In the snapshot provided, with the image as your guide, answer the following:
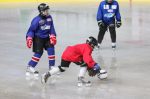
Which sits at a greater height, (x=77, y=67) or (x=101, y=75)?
(x=101, y=75)

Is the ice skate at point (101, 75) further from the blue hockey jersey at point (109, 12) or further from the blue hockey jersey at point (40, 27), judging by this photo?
the blue hockey jersey at point (109, 12)

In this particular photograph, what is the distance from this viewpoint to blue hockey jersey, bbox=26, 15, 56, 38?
26.8ft

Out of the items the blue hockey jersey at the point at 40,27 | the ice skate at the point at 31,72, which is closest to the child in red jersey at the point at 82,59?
the ice skate at the point at 31,72

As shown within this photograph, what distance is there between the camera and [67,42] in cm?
1262

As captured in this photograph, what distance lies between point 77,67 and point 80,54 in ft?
5.46

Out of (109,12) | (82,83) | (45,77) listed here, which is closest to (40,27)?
(45,77)

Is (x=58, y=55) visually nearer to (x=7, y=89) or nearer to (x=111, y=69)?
(x=111, y=69)

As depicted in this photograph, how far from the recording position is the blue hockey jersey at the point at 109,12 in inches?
432

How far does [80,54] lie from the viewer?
7.51m

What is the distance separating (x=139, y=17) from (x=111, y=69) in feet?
31.0

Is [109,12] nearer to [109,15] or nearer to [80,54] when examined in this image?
[109,15]

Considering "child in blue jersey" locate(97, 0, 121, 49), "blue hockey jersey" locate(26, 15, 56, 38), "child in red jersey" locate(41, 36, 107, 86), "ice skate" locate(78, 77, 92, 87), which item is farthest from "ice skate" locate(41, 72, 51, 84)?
"child in blue jersey" locate(97, 0, 121, 49)

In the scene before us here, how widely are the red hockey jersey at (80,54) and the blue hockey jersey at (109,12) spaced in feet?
11.7

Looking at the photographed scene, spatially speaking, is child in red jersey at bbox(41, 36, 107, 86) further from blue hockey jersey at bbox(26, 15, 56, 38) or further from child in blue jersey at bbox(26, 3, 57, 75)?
blue hockey jersey at bbox(26, 15, 56, 38)
